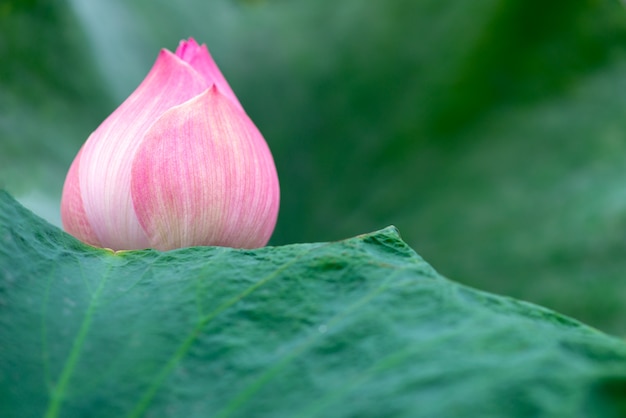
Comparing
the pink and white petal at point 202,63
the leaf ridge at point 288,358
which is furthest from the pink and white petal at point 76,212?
the leaf ridge at point 288,358

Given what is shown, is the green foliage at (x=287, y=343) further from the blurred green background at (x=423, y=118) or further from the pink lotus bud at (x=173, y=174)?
the blurred green background at (x=423, y=118)

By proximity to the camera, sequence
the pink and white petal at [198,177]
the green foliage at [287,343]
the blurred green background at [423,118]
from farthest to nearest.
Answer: the blurred green background at [423,118] → the pink and white petal at [198,177] → the green foliage at [287,343]

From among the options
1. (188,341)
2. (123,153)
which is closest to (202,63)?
(123,153)

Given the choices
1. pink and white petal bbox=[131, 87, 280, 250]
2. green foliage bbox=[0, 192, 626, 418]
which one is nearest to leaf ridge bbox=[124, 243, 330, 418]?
green foliage bbox=[0, 192, 626, 418]

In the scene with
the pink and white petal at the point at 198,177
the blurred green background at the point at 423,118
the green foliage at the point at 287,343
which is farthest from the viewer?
the blurred green background at the point at 423,118

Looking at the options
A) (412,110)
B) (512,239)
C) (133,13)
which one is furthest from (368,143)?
(133,13)

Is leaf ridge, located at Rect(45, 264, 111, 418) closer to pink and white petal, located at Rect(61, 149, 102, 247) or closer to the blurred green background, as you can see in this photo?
pink and white petal, located at Rect(61, 149, 102, 247)

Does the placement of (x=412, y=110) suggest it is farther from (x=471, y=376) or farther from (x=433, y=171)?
(x=471, y=376)

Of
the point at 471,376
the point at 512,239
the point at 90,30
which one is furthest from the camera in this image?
the point at 90,30
